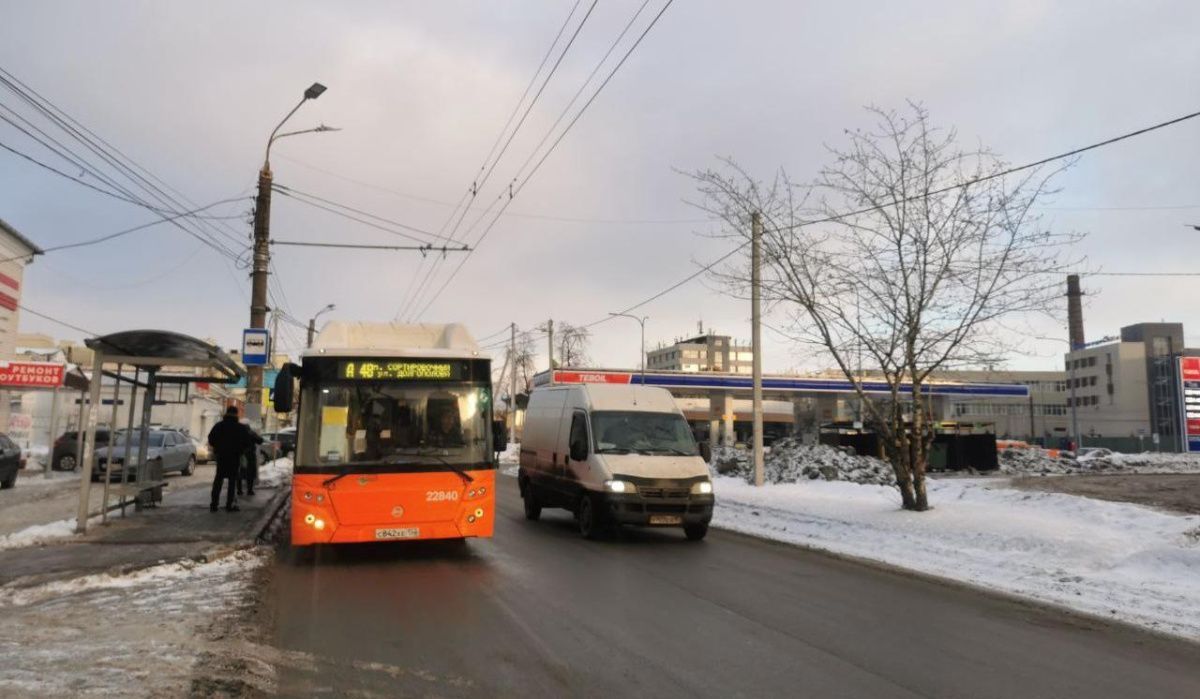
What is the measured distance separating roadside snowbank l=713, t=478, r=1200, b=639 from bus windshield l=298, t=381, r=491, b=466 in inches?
233

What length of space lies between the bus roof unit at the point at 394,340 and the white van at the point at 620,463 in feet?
10.3

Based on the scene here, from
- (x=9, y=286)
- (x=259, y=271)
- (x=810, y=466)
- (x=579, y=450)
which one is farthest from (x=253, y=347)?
(x=9, y=286)

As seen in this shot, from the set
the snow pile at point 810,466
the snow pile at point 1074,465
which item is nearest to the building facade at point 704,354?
the snow pile at point 1074,465

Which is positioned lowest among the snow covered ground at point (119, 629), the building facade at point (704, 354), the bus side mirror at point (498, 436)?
the snow covered ground at point (119, 629)

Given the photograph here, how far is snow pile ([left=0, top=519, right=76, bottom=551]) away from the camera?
33.5 ft

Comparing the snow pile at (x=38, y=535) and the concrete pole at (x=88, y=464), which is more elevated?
the concrete pole at (x=88, y=464)

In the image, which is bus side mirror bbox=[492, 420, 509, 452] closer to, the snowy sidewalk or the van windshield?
the van windshield

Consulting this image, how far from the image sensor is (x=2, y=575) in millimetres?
8164

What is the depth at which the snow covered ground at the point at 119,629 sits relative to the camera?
476 cm

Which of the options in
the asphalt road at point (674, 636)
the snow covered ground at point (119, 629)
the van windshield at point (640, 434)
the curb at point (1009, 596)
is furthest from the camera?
the van windshield at point (640, 434)

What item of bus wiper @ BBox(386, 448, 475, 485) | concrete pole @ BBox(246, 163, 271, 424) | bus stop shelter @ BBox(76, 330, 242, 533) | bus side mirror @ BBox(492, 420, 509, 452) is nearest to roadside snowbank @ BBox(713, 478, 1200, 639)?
bus side mirror @ BBox(492, 420, 509, 452)

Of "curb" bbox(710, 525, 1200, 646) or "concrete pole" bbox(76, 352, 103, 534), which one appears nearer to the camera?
"curb" bbox(710, 525, 1200, 646)

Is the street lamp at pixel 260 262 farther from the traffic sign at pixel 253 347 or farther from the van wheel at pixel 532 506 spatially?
the van wheel at pixel 532 506

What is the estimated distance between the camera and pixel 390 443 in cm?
964
